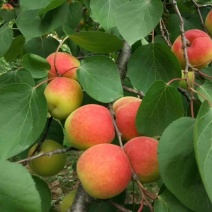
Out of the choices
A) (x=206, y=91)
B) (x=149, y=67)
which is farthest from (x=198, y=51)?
(x=206, y=91)

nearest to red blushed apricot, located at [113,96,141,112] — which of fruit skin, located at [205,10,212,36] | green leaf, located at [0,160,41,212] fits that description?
green leaf, located at [0,160,41,212]

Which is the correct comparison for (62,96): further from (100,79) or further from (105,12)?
(105,12)

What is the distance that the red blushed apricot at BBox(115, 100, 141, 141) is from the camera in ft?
2.74

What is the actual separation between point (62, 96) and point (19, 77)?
8.3 inches

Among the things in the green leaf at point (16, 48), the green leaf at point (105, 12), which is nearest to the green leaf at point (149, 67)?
the green leaf at point (105, 12)

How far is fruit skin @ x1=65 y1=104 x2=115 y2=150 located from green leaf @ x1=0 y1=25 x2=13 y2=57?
46 centimetres

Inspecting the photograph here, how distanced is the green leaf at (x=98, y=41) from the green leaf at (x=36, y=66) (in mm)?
96

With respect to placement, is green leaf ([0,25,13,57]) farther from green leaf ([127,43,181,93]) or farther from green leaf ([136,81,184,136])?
green leaf ([136,81,184,136])

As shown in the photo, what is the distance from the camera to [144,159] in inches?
29.7

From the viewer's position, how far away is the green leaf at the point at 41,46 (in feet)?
4.32

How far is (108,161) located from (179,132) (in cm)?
14

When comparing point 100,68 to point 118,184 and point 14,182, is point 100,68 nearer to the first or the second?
point 118,184

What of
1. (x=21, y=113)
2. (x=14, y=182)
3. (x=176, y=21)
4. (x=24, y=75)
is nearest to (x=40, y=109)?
(x=21, y=113)

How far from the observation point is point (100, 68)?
3.12 ft
